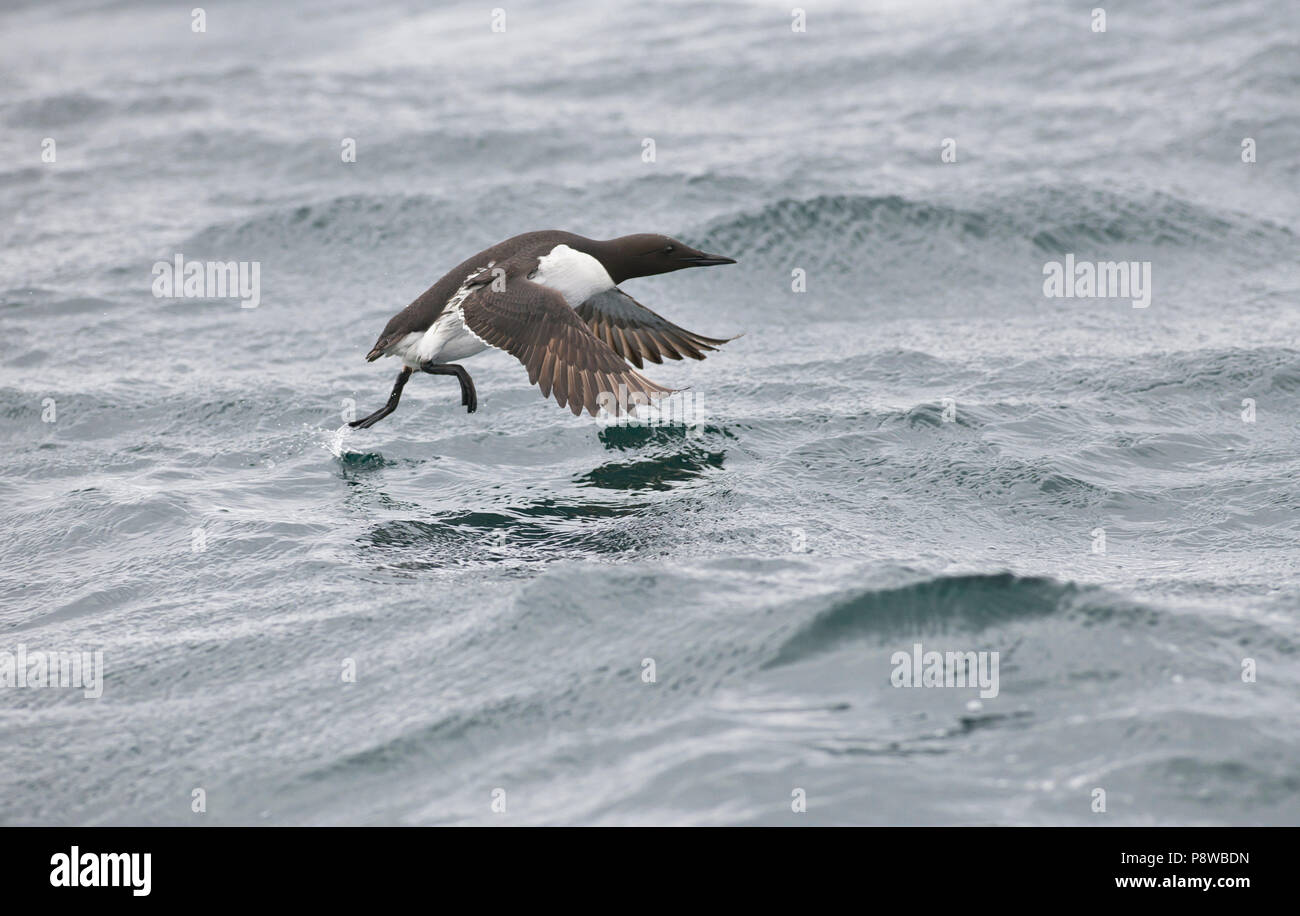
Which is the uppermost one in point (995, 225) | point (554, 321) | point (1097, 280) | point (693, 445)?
point (995, 225)

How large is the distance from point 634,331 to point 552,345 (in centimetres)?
175

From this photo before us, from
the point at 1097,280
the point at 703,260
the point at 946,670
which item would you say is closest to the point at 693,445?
the point at 703,260

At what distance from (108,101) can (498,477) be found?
36.2 ft

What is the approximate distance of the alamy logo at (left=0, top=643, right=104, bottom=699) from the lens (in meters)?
6.18

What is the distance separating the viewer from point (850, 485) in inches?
317

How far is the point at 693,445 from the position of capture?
8.84 m

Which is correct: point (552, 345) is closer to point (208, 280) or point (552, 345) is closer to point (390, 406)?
point (390, 406)

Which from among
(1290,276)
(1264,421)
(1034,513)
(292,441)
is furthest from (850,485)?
A: (1290,276)

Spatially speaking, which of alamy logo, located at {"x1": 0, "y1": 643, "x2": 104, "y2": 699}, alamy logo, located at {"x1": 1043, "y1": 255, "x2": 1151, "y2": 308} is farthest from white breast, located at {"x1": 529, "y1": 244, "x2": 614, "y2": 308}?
alamy logo, located at {"x1": 1043, "y1": 255, "x2": 1151, "y2": 308}

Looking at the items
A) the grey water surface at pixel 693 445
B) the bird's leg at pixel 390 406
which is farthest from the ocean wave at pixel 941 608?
the bird's leg at pixel 390 406

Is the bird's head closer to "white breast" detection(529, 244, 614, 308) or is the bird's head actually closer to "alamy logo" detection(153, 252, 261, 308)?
"white breast" detection(529, 244, 614, 308)
